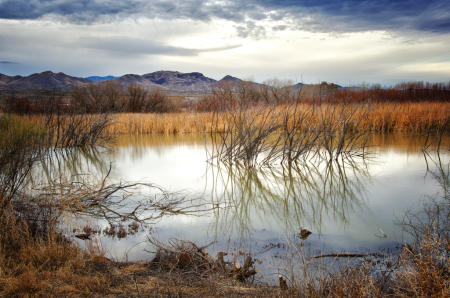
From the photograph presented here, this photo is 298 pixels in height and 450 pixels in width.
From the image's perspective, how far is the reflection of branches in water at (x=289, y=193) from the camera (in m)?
4.29

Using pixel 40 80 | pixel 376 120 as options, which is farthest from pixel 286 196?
pixel 40 80

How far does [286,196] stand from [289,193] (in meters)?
0.21

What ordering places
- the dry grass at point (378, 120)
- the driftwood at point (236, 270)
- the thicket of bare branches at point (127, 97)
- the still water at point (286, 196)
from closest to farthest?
the driftwood at point (236, 270), the still water at point (286, 196), the dry grass at point (378, 120), the thicket of bare branches at point (127, 97)

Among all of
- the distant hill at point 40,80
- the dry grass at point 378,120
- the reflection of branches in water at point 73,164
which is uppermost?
the distant hill at point 40,80

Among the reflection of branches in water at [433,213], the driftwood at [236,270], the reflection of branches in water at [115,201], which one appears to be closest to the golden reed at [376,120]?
the reflection of branches in water at [433,213]

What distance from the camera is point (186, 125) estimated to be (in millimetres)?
18438

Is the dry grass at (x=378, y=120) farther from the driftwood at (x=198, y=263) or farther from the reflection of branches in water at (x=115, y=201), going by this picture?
the driftwood at (x=198, y=263)

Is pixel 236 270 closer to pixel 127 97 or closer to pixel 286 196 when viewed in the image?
pixel 286 196

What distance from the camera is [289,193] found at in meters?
5.74

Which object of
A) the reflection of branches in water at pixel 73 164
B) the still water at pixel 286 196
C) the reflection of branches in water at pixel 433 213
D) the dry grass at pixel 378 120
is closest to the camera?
the reflection of branches in water at pixel 433 213

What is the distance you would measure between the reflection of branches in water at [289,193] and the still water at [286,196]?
0.5 inches

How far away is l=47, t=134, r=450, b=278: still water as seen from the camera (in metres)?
3.56

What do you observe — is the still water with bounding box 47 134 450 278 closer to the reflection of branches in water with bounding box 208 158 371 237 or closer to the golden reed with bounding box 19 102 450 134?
the reflection of branches in water with bounding box 208 158 371 237

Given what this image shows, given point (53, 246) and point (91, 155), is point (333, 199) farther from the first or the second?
point (91, 155)
